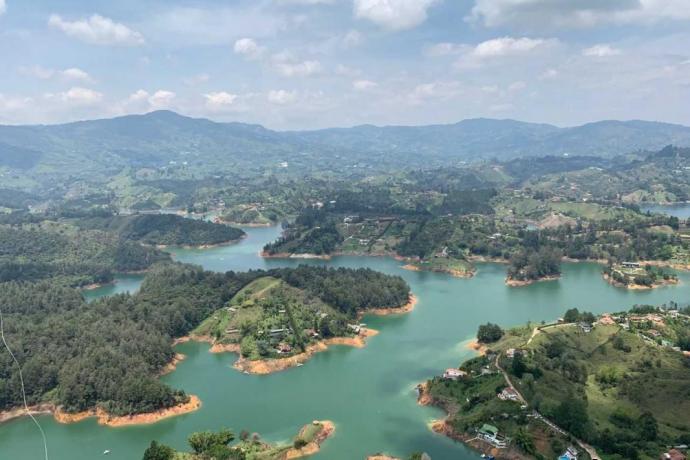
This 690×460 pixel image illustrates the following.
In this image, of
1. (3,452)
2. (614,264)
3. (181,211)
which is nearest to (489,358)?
(3,452)

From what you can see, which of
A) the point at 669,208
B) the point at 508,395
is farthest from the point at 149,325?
the point at 669,208

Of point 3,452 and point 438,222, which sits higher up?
point 438,222

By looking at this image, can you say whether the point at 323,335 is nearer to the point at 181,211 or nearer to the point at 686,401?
the point at 686,401

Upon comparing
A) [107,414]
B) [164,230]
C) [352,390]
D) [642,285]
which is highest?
[164,230]

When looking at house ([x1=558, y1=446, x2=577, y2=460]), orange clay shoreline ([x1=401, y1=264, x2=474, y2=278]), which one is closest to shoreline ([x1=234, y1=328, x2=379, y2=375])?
house ([x1=558, y1=446, x2=577, y2=460])

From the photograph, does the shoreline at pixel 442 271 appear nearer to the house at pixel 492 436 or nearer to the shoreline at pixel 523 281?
the shoreline at pixel 523 281

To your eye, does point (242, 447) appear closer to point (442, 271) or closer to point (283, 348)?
point (283, 348)
